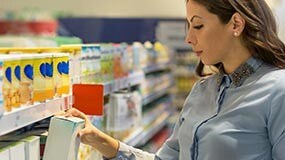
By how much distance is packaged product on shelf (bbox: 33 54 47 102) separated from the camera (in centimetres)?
198

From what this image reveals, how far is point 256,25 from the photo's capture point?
220 centimetres

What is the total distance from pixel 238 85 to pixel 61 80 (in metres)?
0.79

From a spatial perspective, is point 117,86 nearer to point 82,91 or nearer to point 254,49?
point 82,91

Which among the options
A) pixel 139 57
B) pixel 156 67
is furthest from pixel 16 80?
pixel 156 67

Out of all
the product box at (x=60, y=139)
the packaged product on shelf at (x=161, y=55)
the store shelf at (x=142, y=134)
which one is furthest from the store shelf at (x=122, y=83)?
the packaged product on shelf at (x=161, y=55)

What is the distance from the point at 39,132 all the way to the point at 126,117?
1.63 meters

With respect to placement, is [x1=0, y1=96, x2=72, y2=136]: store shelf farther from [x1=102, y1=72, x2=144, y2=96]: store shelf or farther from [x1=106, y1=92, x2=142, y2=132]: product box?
[x1=106, y1=92, x2=142, y2=132]: product box

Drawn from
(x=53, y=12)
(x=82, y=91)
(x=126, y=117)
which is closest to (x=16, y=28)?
(x=53, y=12)

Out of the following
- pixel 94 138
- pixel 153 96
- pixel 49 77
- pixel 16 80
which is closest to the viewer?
pixel 16 80

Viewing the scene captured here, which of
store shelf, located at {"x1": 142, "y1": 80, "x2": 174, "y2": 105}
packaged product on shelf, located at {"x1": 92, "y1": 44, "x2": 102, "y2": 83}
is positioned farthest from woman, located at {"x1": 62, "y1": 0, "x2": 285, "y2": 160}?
store shelf, located at {"x1": 142, "y1": 80, "x2": 174, "y2": 105}

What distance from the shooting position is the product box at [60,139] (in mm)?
2055

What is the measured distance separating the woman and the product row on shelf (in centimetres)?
21

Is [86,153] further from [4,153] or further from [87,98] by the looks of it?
[4,153]

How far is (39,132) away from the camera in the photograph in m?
2.20
